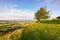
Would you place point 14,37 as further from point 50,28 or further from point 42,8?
point 42,8

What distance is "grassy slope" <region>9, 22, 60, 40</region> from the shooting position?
83.8 ft

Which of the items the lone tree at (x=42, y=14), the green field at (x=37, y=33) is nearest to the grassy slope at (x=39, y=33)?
the green field at (x=37, y=33)

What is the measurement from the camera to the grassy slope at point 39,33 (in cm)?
2555

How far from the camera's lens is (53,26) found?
2927cm

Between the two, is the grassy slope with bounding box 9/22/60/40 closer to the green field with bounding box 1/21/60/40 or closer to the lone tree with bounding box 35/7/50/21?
the green field with bounding box 1/21/60/40

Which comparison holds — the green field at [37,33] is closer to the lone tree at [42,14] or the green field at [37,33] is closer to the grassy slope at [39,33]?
the grassy slope at [39,33]

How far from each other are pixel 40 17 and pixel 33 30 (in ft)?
139

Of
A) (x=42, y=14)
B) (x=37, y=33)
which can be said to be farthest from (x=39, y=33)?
(x=42, y=14)

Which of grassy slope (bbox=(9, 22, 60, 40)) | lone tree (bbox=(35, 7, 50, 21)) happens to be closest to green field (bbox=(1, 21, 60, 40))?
grassy slope (bbox=(9, 22, 60, 40))

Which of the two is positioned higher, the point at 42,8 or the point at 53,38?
the point at 42,8


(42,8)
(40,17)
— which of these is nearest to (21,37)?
(40,17)

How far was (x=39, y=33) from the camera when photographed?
26922mm

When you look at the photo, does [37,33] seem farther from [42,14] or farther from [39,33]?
[42,14]

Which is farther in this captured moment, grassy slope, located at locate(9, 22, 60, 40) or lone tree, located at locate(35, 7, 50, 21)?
lone tree, located at locate(35, 7, 50, 21)
